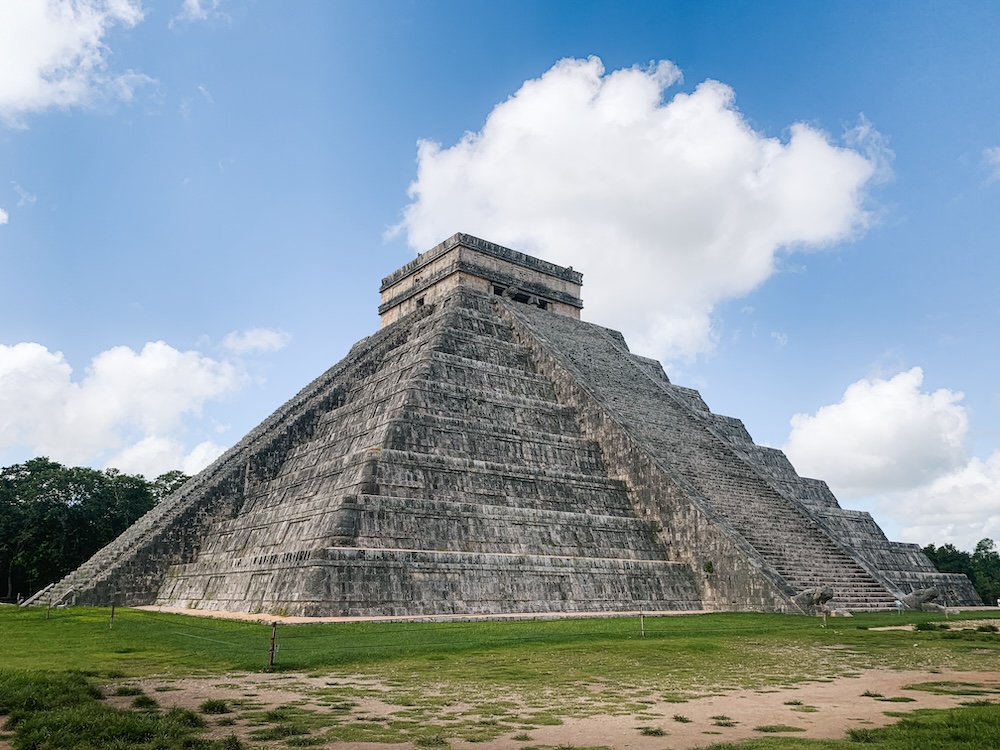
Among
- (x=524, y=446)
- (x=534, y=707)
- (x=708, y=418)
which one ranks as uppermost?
(x=708, y=418)

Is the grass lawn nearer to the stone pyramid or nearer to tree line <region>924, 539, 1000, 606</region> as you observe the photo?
the stone pyramid

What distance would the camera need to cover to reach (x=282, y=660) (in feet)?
32.1

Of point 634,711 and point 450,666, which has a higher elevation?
point 450,666

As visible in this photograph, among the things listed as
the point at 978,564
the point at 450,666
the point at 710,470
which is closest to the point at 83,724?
the point at 450,666

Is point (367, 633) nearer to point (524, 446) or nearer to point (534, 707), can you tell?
point (534, 707)

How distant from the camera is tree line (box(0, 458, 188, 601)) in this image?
32031mm

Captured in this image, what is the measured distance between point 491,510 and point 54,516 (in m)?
22.9

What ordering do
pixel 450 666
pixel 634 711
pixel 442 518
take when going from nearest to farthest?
pixel 634 711 < pixel 450 666 < pixel 442 518

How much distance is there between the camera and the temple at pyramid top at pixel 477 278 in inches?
1254

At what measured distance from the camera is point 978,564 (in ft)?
174

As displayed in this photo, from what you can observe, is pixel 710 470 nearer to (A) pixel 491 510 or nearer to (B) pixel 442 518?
(A) pixel 491 510

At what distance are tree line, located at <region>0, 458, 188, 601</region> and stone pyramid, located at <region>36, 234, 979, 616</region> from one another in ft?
30.8

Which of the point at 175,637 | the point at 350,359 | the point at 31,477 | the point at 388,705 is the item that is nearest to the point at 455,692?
the point at 388,705

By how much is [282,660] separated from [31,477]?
2945 centimetres
